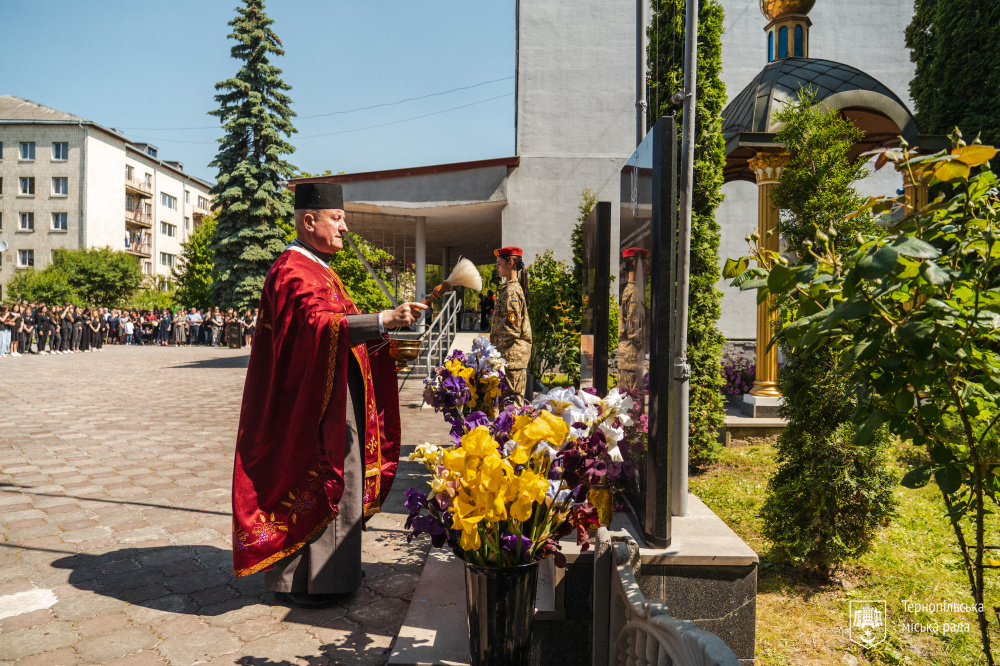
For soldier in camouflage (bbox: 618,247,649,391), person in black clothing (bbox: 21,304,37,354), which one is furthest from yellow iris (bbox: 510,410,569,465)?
person in black clothing (bbox: 21,304,37,354)

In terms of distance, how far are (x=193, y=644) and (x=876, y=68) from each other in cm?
1775

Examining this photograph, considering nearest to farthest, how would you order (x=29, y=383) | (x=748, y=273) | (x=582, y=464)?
(x=748, y=273) < (x=582, y=464) < (x=29, y=383)

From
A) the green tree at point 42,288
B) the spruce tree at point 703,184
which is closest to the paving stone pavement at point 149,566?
the spruce tree at point 703,184

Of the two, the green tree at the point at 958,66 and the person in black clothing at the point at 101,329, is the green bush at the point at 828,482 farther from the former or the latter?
the person in black clothing at the point at 101,329

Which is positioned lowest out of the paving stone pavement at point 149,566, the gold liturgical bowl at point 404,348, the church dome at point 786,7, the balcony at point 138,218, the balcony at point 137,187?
the paving stone pavement at point 149,566

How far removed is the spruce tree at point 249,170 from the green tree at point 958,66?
24.1 m

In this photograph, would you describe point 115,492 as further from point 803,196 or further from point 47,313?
point 47,313

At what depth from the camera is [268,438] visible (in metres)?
3.55

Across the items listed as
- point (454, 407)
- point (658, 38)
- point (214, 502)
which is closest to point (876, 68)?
point (658, 38)

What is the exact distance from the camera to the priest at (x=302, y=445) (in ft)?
11.4

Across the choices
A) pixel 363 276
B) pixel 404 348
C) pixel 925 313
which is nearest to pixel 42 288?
pixel 363 276

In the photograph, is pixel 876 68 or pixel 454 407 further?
pixel 876 68

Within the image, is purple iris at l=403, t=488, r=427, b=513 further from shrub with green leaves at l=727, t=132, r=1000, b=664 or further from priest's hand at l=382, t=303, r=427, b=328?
shrub with green leaves at l=727, t=132, r=1000, b=664

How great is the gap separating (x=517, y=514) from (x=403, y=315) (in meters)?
1.58
